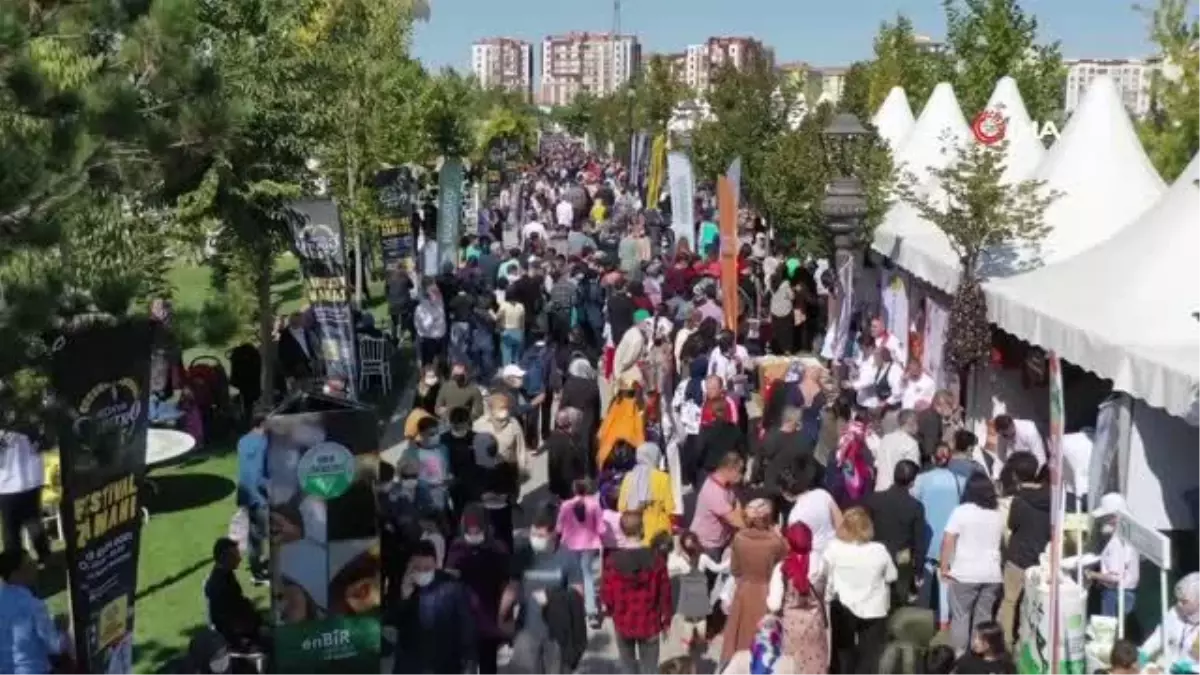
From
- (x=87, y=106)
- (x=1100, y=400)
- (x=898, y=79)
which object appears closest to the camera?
(x=87, y=106)

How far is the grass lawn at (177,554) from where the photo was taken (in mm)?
10648

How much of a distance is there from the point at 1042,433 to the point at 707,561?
17.4 feet

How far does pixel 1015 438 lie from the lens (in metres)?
12.3

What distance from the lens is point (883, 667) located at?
27.6ft

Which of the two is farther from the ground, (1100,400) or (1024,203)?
(1024,203)

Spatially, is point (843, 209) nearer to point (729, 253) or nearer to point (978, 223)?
point (978, 223)

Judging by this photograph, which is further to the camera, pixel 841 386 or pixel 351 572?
pixel 841 386

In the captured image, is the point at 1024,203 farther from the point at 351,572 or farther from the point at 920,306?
the point at 351,572

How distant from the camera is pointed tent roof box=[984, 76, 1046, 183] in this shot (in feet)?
59.3

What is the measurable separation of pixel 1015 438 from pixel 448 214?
41.0ft

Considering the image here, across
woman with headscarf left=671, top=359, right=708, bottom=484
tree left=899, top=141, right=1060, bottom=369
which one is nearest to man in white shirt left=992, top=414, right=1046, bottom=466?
tree left=899, top=141, right=1060, bottom=369

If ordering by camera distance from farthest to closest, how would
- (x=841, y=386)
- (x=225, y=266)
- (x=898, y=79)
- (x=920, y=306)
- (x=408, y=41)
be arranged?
(x=898, y=79), (x=408, y=41), (x=920, y=306), (x=225, y=266), (x=841, y=386)

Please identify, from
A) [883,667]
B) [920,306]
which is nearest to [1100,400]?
[920,306]

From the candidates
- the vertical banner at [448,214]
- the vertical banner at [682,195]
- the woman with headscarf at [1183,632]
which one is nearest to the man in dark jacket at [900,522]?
the woman with headscarf at [1183,632]
